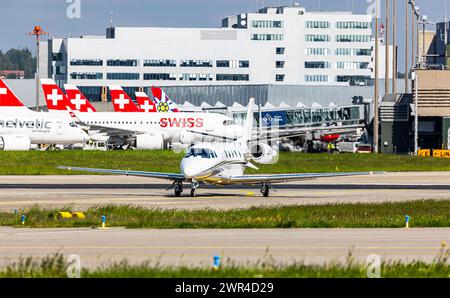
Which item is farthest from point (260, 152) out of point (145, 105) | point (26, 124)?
point (145, 105)

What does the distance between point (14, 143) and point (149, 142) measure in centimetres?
1711

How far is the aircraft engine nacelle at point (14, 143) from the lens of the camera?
108875 mm

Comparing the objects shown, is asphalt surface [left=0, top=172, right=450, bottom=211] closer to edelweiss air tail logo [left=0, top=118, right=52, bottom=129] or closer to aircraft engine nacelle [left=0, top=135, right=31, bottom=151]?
aircraft engine nacelle [left=0, top=135, right=31, bottom=151]

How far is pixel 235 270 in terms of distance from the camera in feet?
81.9

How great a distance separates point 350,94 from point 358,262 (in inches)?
6695

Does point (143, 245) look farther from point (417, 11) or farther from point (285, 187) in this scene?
point (417, 11)

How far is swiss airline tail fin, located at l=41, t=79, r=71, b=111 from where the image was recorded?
456 feet

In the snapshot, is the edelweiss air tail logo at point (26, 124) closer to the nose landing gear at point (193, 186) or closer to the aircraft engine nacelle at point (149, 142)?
the aircraft engine nacelle at point (149, 142)

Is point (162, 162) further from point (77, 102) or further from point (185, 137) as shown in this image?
point (77, 102)

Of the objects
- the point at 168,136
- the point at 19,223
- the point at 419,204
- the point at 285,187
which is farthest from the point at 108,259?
the point at 168,136

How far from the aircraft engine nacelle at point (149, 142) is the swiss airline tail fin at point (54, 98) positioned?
66.5 feet

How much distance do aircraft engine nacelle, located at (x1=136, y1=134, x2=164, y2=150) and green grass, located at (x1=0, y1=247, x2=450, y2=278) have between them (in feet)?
307


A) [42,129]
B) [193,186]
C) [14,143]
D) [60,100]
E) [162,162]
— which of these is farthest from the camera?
[60,100]

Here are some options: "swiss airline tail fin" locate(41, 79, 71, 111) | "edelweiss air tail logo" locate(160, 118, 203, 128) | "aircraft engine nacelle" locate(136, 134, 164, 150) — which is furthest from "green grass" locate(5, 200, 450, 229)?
"swiss airline tail fin" locate(41, 79, 71, 111)
